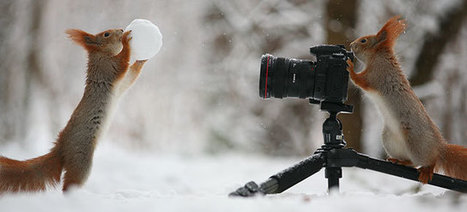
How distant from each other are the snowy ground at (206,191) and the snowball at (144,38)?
1.12 ft

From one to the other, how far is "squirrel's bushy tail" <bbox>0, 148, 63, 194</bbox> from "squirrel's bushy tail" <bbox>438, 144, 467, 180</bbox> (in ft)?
2.85

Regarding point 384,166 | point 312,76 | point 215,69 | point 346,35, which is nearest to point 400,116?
point 384,166

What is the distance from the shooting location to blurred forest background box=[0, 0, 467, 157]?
2.06 meters

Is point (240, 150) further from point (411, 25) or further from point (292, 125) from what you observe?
point (411, 25)

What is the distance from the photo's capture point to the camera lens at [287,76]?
→ 3.45ft

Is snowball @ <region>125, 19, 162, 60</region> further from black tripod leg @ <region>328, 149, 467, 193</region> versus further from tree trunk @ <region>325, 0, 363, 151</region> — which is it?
tree trunk @ <region>325, 0, 363, 151</region>

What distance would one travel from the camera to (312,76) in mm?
1051

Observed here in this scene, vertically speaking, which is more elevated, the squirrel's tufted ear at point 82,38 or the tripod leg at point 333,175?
the squirrel's tufted ear at point 82,38

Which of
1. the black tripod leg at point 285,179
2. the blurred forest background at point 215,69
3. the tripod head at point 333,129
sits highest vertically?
the blurred forest background at point 215,69

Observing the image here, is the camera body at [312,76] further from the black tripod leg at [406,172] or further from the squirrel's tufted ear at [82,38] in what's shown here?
the squirrel's tufted ear at [82,38]

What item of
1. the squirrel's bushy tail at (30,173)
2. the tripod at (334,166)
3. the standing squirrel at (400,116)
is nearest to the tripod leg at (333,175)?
the tripod at (334,166)

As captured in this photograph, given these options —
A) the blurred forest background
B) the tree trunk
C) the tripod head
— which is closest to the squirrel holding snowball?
the tripod head

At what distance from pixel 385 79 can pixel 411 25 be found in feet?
4.20

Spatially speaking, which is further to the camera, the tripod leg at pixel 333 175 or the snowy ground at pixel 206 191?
the tripod leg at pixel 333 175
